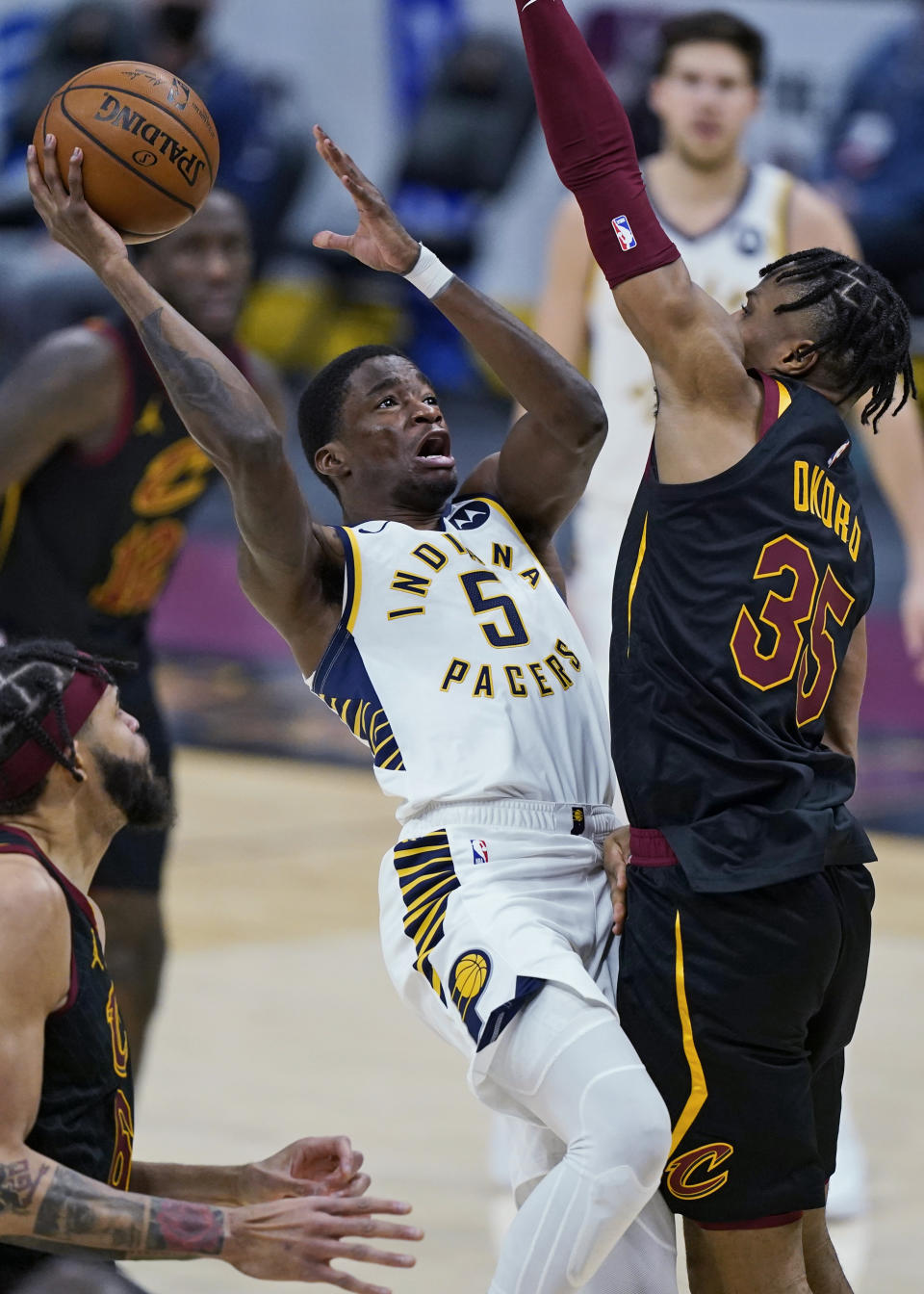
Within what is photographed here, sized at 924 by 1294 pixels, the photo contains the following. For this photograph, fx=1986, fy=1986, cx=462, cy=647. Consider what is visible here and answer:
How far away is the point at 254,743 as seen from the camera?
11.1 meters

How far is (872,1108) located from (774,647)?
10.0ft

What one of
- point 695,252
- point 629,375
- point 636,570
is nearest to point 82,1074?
point 636,570

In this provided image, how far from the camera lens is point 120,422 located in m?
5.10

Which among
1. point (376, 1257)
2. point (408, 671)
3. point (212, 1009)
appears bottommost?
point (212, 1009)

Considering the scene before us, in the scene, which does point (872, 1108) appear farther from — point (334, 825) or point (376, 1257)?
point (334, 825)

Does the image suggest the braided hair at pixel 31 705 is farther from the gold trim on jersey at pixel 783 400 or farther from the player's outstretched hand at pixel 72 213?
the gold trim on jersey at pixel 783 400

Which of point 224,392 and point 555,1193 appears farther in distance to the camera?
point 224,392

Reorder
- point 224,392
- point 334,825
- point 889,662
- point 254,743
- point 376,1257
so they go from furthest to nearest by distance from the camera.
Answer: point 889,662 → point 254,743 → point 334,825 → point 224,392 → point 376,1257

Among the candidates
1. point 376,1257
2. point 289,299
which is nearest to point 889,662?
point 289,299

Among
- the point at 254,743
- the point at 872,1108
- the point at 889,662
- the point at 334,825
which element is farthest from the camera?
the point at 889,662

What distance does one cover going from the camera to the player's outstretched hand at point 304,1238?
9.01ft

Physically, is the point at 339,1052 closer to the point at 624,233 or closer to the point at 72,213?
the point at 72,213

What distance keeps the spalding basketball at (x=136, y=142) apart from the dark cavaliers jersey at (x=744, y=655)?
3.64 feet

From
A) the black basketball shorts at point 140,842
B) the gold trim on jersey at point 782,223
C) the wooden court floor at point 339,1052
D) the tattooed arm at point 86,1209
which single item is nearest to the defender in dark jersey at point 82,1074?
the tattooed arm at point 86,1209
